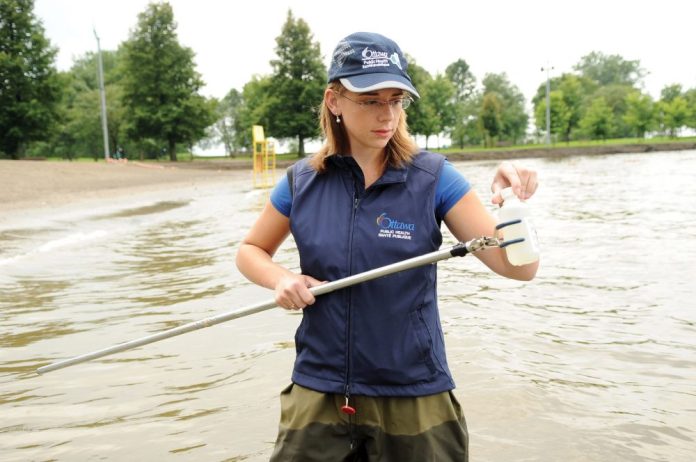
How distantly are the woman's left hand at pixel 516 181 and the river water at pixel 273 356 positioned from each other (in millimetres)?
1906

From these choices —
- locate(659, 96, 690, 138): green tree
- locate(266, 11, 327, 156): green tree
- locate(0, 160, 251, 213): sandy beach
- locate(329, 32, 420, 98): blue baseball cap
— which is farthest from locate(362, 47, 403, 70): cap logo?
locate(659, 96, 690, 138): green tree

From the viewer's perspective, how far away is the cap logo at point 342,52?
2324 mm

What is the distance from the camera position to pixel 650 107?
7669 centimetres

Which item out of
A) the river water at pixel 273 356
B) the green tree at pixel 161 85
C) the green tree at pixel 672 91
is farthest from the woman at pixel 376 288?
the green tree at pixel 672 91

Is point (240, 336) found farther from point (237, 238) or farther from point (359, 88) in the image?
point (237, 238)

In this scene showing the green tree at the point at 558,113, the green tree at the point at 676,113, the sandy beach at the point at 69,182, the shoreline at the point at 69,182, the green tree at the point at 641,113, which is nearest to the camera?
the shoreline at the point at 69,182

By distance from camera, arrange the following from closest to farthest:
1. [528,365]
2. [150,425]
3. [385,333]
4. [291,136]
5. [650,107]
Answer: [385,333]
[150,425]
[528,365]
[291,136]
[650,107]

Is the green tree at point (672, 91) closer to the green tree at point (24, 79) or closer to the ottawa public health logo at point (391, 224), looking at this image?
the green tree at point (24, 79)

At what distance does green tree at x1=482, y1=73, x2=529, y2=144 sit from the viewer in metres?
88.8

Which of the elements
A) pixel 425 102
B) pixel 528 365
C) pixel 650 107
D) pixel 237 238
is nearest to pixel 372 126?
pixel 528 365

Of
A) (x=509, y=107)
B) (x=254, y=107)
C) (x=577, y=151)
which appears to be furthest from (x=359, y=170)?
(x=509, y=107)

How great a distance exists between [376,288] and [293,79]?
6295 centimetres

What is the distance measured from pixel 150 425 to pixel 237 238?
8.67 metres

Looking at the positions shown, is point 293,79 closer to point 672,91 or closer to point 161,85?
point 161,85
